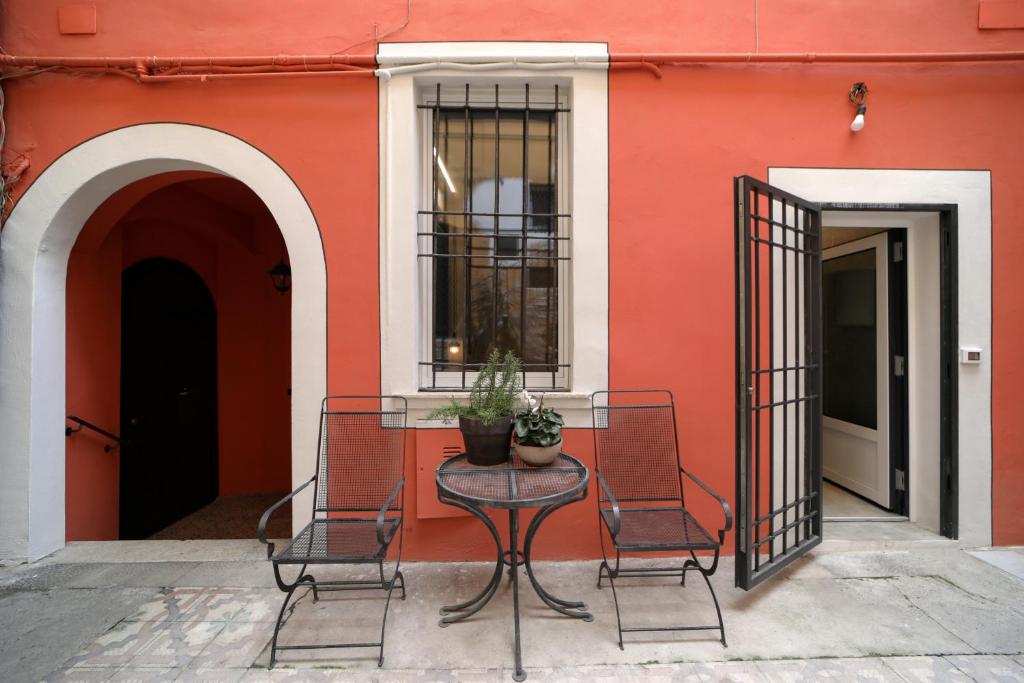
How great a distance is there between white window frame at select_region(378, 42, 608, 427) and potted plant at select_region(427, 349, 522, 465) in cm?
43

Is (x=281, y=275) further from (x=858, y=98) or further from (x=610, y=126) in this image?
(x=858, y=98)

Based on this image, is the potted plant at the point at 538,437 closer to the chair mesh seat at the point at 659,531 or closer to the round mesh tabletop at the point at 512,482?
the round mesh tabletop at the point at 512,482

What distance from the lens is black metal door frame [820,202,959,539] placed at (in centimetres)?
304

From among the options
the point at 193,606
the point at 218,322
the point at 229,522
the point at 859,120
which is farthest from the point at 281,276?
the point at 859,120

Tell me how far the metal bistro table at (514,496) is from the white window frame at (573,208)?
577mm

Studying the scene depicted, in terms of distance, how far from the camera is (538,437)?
2.43 m

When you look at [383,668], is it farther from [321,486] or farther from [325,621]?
[321,486]

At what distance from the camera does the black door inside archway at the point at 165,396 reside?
3943 millimetres

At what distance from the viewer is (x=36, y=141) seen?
117 inches

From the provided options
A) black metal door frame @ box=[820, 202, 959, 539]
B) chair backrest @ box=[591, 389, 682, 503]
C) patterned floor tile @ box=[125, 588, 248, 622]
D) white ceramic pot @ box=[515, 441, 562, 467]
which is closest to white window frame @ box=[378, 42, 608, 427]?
chair backrest @ box=[591, 389, 682, 503]

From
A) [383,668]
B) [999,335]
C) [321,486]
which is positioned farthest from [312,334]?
[999,335]

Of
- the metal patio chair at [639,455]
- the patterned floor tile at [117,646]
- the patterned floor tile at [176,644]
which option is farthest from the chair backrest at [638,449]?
Answer: the patterned floor tile at [117,646]

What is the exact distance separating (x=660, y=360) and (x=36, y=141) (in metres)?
4.56

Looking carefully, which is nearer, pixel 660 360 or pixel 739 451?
pixel 739 451
